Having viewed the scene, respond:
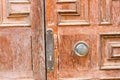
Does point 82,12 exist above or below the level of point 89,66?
above

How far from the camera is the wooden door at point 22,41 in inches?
61.2

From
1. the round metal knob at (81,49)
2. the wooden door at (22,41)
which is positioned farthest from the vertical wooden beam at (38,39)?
the round metal knob at (81,49)

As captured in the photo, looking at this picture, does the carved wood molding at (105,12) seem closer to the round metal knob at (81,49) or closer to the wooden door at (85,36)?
the wooden door at (85,36)

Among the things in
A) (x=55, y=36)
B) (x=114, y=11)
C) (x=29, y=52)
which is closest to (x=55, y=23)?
(x=55, y=36)

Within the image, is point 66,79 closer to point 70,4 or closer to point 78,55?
point 78,55

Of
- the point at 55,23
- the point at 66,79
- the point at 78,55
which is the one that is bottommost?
the point at 66,79

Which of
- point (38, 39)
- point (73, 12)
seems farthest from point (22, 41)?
point (73, 12)

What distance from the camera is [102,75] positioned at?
1.60 m

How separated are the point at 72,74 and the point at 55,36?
0.20 m

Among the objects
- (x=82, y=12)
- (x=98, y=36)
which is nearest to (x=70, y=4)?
(x=82, y=12)

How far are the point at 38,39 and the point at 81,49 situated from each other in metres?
0.21

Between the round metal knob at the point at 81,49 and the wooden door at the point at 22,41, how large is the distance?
0.16 meters

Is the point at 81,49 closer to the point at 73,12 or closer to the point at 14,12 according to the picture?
the point at 73,12

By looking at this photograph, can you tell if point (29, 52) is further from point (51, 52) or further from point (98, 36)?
point (98, 36)
